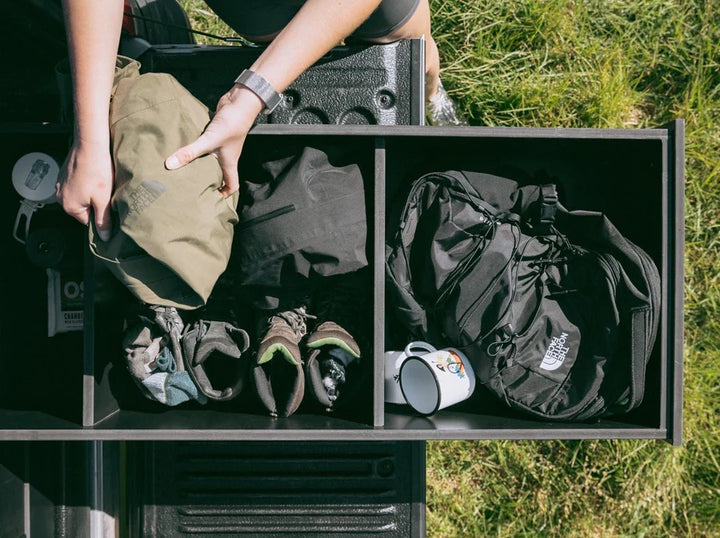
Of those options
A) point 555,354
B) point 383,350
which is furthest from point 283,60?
point 555,354

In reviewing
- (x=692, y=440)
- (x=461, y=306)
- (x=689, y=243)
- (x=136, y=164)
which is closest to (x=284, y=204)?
(x=136, y=164)

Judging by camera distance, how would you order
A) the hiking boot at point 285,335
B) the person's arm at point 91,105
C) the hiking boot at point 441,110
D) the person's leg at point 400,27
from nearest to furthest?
1. the person's arm at point 91,105
2. the hiking boot at point 285,335
3. the person's leg at point 400,27
4. the hiking boot at point 441,110

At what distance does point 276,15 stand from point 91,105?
52 cm

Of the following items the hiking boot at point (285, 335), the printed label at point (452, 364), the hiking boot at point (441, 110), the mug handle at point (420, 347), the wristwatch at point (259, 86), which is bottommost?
the printed label at point (452, 364)

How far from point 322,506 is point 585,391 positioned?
2.50 ft

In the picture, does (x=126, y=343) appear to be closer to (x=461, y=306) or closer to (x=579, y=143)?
(x=461, y=306)

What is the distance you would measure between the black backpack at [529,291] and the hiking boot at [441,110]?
2.30 ft

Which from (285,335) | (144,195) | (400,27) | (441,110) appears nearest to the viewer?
(144,195)

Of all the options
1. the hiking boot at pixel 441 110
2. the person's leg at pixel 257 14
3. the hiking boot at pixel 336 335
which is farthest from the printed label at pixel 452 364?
the hiking boot at pixel 441 110

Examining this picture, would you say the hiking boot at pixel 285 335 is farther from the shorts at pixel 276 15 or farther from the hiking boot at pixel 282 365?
the shorts at pixel 276 15

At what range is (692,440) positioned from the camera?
2.10 metres

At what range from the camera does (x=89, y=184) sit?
102 cm

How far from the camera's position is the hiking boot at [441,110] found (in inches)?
79.5

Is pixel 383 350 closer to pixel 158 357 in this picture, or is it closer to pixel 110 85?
pixel 158 357
